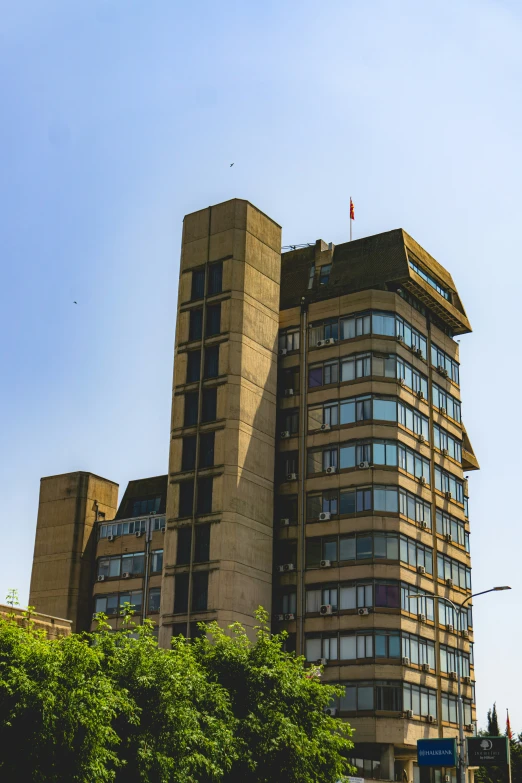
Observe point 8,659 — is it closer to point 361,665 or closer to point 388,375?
point 361,665

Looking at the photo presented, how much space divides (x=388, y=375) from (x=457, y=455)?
36.1ft

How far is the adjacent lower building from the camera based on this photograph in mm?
64375

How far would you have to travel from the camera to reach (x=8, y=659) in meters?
33.9

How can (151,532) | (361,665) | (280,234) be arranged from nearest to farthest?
(361,665) < (280,234) < (151,532)

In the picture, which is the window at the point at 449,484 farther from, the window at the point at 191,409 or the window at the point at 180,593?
the window at the point at 180,593

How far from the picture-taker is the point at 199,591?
6512cm

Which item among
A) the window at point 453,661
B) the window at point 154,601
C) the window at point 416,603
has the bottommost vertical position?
the window at point 453,661

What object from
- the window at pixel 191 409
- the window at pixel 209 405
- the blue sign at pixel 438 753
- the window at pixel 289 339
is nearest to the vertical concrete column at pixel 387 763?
the blue sign at pixel 438 753

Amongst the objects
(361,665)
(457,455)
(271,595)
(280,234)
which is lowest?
(361,665)

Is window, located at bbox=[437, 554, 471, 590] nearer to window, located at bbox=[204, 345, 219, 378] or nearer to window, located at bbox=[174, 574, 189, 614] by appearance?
window, located at bbox=[174, 574, 189, 614]

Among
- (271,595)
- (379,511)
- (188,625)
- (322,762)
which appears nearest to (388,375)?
(379,511)

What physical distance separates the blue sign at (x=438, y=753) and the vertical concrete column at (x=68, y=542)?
140 feet

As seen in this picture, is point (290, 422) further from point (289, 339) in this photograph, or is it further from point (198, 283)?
point (198, 283)

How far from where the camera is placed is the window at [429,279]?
73725mm
